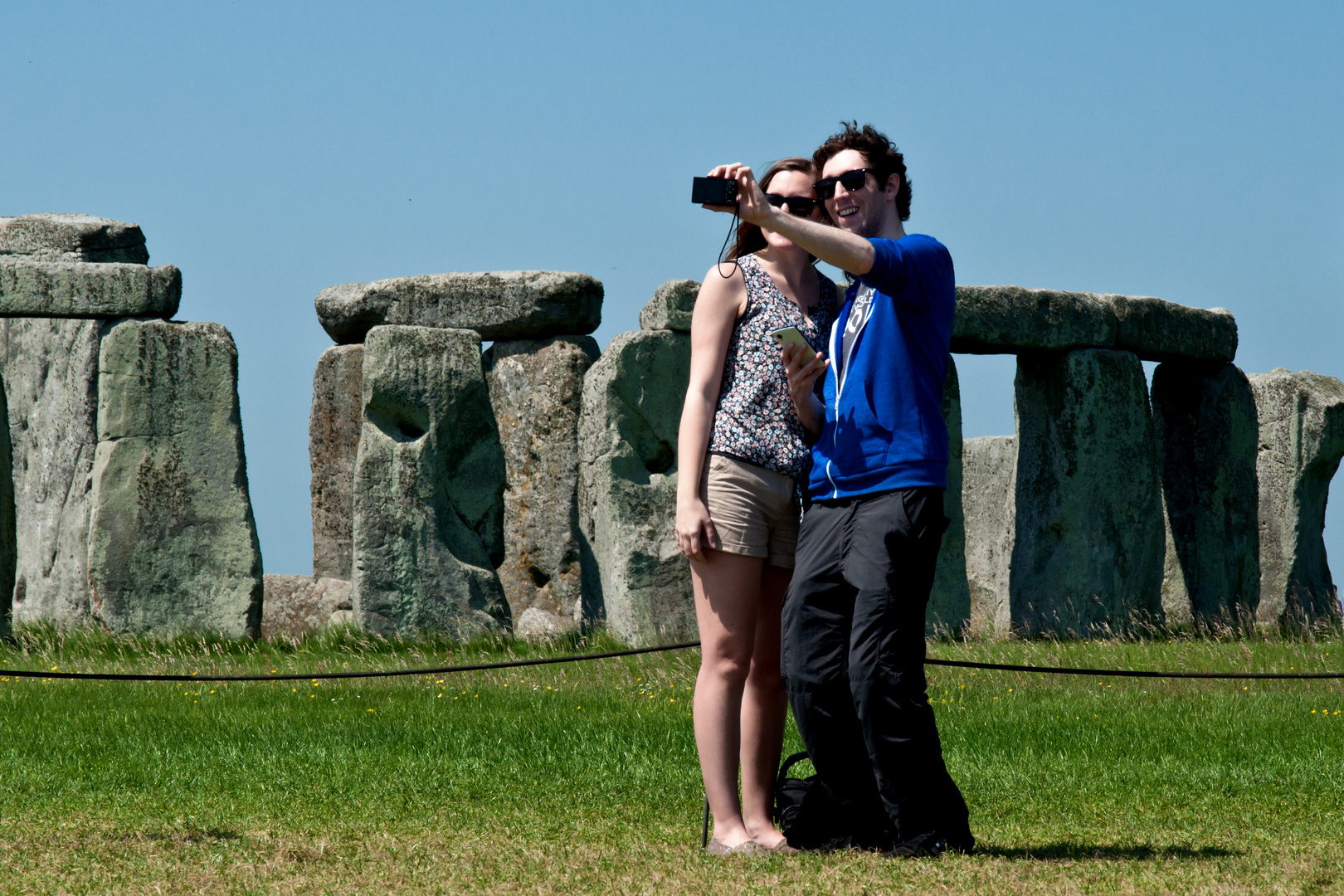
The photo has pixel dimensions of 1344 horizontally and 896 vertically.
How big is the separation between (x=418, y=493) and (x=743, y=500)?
8009 mm

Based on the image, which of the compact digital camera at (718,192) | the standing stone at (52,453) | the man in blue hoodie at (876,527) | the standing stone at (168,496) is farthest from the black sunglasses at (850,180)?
the standing stone at (52,453)

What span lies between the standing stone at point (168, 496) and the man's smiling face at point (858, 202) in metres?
8.50

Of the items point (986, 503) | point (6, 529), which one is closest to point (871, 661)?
point (6, 529)

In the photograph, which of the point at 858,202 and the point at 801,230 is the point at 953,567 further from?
the point at 801,230

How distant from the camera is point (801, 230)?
390 cm

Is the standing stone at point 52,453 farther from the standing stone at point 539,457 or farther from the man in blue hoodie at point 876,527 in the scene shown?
the man in blue hoodie at point 876,527

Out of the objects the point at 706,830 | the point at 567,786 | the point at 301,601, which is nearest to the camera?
the point at 706,830

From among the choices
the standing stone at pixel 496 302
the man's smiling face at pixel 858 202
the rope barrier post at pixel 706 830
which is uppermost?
the standing stone at pixel 496 302

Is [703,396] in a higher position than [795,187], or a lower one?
lower

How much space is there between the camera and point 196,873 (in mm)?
4316

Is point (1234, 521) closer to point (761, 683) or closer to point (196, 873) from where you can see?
point (761, 683)

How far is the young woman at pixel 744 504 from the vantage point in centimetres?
431

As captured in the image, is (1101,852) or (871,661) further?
(1101,852)

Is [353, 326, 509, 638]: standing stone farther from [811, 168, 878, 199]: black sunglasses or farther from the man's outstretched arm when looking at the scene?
the man's outstretched arm
